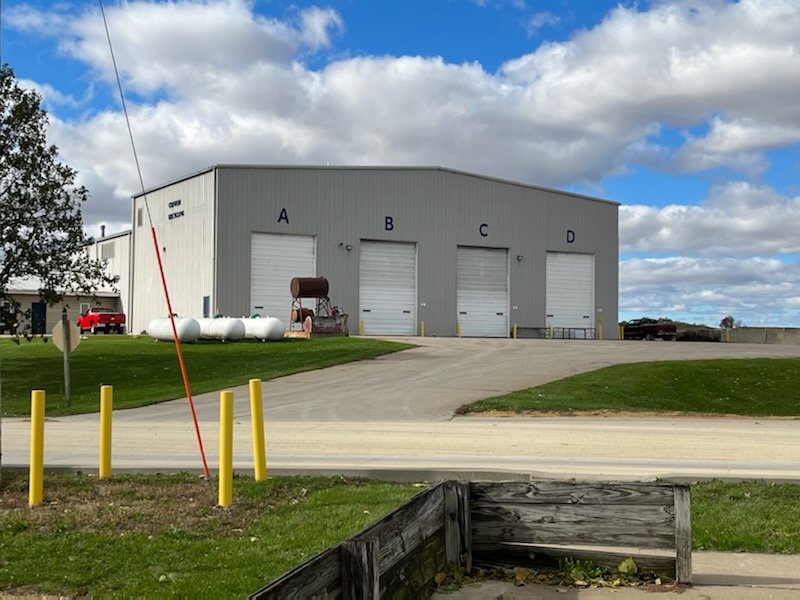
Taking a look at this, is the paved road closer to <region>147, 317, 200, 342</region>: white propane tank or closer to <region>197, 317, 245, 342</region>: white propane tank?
<region>197, 317, 245, 342</region>: white propane tank

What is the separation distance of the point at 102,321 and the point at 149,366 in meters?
31.3

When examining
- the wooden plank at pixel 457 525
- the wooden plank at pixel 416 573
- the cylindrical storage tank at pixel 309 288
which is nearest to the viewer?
the wooden plank at pixel 416 573

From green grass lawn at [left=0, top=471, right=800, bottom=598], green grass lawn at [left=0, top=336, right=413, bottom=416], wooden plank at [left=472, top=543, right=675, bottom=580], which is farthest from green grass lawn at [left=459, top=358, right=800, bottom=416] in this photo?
wooden plank at [left=472, top=543, right=675, bottom=580]

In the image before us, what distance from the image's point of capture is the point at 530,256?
54.2m

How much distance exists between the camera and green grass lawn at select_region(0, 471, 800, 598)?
→ 18.8 ft

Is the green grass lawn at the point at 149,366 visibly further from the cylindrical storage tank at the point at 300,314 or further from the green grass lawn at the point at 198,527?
the green grass lawn at the point at 198,527

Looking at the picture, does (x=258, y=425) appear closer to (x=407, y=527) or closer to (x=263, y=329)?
(x=407, y=527)

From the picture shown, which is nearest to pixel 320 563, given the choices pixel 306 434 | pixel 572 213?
pixel 306 434

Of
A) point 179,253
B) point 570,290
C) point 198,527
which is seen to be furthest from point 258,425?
point 570,290

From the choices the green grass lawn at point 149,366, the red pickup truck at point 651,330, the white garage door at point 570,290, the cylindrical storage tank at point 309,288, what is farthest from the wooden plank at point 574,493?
the red pickup truck at point 651,330

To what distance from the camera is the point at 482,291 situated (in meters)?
52.6

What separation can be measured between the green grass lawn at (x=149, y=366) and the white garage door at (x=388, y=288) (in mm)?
10705

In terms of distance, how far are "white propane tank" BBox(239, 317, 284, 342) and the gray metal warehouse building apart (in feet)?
17.1

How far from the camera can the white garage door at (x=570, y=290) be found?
55.0 m
